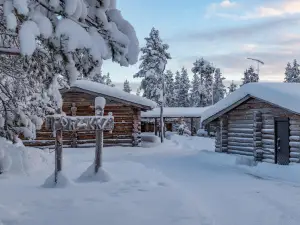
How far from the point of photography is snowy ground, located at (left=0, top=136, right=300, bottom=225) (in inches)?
297

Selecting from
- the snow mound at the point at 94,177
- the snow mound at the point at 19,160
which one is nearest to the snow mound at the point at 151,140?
the snow mound at the point at 19,160

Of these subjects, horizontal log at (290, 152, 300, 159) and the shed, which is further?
the shed

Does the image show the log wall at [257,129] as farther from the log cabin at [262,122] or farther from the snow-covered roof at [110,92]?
the snow-covered roof at [110,92]

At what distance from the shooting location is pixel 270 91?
17.9 m

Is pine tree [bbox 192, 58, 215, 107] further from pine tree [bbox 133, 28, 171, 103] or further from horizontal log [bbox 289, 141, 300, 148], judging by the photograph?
horizontal log [bbox 289, 141, 300, 148]

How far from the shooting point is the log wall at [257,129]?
1672cm

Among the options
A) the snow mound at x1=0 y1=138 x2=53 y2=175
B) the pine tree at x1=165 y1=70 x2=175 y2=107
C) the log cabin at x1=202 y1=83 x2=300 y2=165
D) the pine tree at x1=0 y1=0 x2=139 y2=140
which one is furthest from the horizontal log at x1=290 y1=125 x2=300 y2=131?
the pine tree at x1=165 y1=70 x2=175 y2=107

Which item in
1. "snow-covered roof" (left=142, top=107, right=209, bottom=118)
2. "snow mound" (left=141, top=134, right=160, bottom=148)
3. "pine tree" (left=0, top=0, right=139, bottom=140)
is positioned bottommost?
"snow mound" (left=141, top=134, right=160, bottom=148)

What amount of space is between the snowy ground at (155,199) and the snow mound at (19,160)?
1.19ft

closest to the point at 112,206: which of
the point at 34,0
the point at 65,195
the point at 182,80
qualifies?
the point at 65,195

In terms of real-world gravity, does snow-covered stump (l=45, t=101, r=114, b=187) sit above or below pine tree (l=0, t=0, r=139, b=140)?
below

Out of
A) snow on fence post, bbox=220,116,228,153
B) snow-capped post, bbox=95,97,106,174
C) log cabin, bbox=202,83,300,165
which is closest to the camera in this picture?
snow-capped post, bbox=95,97,106,174

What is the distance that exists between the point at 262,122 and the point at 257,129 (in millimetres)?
412

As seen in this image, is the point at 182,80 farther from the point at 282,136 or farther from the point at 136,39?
the point at 136,39
